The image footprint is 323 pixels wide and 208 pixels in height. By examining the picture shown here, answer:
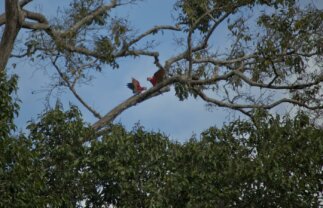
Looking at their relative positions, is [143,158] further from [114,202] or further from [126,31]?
[126,31]

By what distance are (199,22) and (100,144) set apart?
18.6 ft

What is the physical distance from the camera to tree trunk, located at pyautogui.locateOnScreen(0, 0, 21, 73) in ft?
44.1

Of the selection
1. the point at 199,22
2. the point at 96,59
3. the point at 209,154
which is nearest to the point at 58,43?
the point at 96,59

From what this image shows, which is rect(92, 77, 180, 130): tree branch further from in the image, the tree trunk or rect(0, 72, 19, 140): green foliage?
rect(0, 72, 19, 140): green foliage

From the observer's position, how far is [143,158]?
11812mm

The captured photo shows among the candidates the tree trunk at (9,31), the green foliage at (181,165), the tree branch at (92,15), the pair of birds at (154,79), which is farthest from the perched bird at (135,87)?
the green foliage at (181,165)

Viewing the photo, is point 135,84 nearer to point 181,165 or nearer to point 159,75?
point 159,75

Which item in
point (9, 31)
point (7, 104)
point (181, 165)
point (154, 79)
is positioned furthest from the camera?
point (154, 79)

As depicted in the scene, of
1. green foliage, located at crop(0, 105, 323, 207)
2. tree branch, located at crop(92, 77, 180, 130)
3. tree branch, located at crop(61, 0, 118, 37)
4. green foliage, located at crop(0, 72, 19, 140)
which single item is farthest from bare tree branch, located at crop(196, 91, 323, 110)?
green foliage, located at crop(0, 72, 19, 140)

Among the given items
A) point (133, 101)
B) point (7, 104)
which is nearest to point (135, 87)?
point (133, 101)

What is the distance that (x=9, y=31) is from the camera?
1357cm

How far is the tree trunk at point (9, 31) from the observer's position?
13.4 m

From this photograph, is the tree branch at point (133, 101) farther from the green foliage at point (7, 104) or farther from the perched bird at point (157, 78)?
the green foliage at point (7, 104)

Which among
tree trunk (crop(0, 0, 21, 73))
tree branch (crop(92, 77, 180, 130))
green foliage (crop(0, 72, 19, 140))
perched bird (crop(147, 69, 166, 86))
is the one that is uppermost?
perched bird (crop(147, 69, 166, 86))
